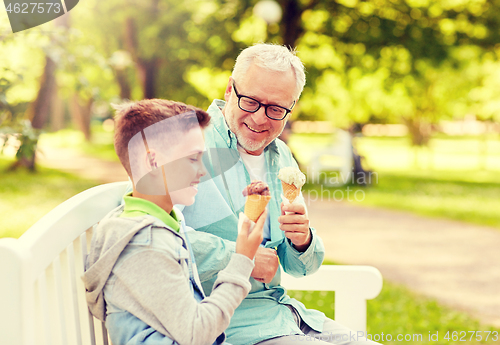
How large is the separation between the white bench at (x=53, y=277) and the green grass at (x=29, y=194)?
6287mm

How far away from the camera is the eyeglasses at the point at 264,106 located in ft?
6.93

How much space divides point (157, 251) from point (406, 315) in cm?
396

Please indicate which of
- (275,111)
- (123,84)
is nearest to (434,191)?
(275,111)

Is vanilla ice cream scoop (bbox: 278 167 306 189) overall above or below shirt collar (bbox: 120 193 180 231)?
below

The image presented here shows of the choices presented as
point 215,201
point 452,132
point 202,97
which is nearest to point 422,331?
point 215,201

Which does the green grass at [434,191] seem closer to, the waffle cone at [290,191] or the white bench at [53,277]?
the waffle cone at [290,191]

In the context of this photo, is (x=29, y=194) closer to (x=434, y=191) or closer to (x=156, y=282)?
(x=434, y=191)

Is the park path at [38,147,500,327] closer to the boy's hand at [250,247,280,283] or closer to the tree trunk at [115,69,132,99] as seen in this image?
the boy's hand at [250,247,280,283]

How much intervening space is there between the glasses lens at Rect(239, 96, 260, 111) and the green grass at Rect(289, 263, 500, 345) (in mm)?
2682

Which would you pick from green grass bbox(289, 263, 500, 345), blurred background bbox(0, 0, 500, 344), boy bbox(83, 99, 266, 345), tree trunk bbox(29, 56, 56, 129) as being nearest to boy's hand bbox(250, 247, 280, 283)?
boy bbox(83, 99, 266, 345)

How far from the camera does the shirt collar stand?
1.44 meters

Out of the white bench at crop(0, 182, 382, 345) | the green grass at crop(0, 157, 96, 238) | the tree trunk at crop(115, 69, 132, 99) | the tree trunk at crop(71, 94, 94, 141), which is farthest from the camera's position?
the tree trunk at crop(71, 94, 94, 141)

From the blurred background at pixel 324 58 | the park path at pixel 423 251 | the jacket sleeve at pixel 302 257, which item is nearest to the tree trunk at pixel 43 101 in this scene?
the blurred background at pixel 324 58

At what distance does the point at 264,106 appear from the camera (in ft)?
6.93
